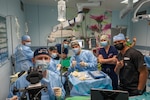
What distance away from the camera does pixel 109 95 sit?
0.94m

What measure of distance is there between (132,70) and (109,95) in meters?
0.92

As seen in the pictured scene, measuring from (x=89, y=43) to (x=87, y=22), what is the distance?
36.1 inches

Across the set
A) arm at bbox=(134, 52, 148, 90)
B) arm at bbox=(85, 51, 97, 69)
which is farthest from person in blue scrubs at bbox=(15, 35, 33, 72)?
arm at bbox=(134, 52, 148, 90)

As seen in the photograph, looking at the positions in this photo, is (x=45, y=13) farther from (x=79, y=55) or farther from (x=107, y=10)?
(x=79, y=55)

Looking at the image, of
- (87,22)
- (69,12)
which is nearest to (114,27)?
(87,22)

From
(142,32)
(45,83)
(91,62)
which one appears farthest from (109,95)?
(142,32)

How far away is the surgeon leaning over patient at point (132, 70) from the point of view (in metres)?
1.65

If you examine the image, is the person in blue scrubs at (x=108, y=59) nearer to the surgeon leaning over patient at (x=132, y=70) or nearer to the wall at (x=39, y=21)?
the surgeon leaning over patient at (x=132, y=70)

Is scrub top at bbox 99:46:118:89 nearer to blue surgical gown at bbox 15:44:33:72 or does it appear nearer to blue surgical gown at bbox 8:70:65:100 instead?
blue surgical gown at bbox 8:70:65:100

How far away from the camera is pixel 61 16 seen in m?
1.56

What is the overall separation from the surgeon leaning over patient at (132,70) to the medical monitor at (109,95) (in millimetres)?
857

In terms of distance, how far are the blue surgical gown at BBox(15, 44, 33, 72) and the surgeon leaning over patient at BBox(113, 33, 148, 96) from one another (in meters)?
1.81

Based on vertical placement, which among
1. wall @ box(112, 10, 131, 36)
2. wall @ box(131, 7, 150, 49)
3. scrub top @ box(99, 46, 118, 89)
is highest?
wall @ box(112, 10, 131, 36)

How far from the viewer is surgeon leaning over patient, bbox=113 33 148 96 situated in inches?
65.1
